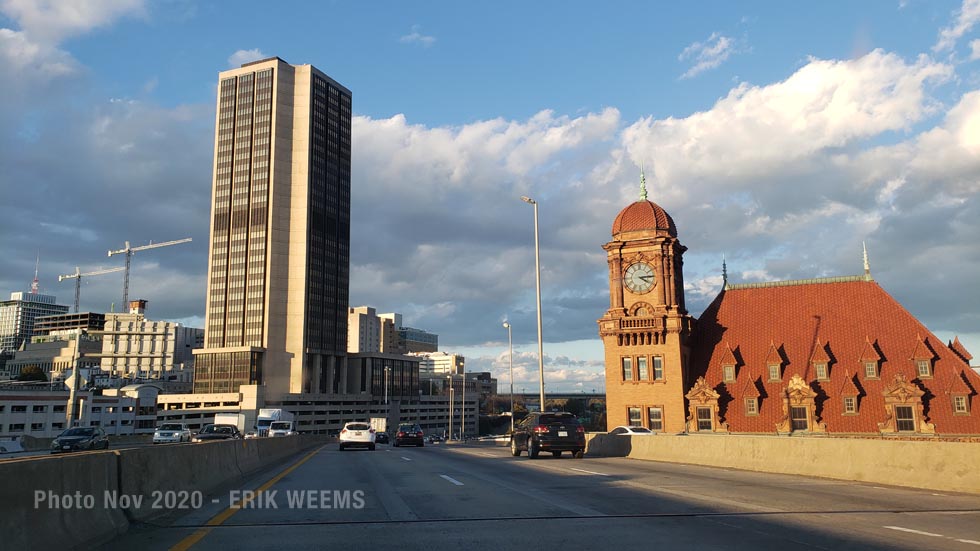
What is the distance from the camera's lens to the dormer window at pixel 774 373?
5384 cm

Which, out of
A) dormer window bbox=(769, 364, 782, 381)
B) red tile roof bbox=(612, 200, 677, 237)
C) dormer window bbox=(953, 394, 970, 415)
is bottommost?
dormer window bbox=(953, 394, 970, 415)

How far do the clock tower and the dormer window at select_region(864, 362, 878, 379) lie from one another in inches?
501

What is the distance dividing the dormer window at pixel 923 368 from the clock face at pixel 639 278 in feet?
63.3

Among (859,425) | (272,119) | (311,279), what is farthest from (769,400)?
(272,119)

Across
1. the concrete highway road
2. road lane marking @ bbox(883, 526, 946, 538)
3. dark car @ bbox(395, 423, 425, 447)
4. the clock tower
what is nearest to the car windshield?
the concrete highway road

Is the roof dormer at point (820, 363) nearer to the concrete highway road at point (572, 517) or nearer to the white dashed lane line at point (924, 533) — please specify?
the concrete highway road at point (572, 517)

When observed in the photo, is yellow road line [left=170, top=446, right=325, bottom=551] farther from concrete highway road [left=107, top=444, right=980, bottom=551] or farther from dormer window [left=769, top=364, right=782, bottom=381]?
dormer window [left=769, top=364, right=782, bottom=381]

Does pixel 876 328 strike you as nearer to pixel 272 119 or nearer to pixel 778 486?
pixel 778 486

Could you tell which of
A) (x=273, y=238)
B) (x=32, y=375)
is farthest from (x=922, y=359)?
(x=32, y=375)

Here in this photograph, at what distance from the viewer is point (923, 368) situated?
49781 mm

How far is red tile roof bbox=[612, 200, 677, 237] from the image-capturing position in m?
57.6

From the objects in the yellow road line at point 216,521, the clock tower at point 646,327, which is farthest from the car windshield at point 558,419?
the clock tower at point 646,327

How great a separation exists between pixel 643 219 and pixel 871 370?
65.9 feet

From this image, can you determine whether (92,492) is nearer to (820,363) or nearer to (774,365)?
(774,365)
